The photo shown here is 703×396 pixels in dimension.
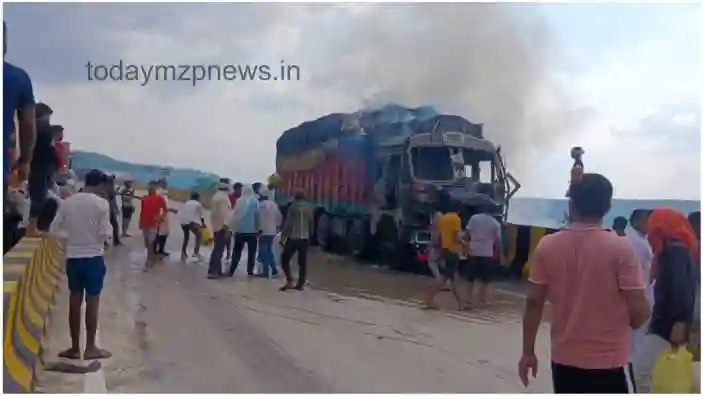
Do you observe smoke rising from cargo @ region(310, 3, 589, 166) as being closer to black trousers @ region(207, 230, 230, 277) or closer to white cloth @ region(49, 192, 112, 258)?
black trousers @ region(207, 230, 230, 277)

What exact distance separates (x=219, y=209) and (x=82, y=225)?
52 cm

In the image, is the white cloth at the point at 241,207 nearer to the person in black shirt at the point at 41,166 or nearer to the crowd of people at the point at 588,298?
the person in black shirt at the point at 41,166

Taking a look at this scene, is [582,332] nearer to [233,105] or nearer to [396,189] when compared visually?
[396,189]

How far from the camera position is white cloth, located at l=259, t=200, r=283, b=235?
10.4 feet

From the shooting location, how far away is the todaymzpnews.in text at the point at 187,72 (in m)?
2.99

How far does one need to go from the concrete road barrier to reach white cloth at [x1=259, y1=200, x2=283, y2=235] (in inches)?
30.5

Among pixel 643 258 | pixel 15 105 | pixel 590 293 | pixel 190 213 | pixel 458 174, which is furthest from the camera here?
pixel 458 174

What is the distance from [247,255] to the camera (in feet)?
10.5

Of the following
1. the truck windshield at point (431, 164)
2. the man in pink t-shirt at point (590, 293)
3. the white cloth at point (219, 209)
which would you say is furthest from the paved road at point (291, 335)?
the man in pink t-shirt at point (590, 293)

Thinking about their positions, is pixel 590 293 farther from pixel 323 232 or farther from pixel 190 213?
pixel 190 213

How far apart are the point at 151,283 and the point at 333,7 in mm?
1292

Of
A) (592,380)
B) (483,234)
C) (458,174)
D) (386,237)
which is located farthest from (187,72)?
(592,380)

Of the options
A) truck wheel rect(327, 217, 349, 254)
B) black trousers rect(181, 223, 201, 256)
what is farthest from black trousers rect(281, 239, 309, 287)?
black trousers rect(181, 223, 201, 256)

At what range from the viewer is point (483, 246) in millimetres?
3191
